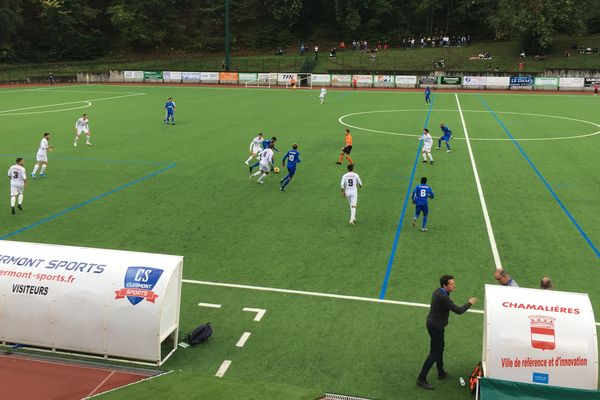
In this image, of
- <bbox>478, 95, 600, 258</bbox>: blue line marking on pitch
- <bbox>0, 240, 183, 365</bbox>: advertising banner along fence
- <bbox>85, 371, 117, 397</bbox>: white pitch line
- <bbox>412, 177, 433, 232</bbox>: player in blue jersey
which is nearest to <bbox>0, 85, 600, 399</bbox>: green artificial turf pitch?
<bbox>478, 95, 600, 258</bbox>: blue line marking on pitch

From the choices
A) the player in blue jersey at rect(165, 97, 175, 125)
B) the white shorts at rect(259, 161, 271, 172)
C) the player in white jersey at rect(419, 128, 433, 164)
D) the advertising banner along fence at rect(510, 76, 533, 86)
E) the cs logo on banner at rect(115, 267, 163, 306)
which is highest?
the advertising banner along fence at rect(510, 76, 533, 86)

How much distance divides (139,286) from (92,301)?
3.06ft

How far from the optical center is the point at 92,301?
991cm

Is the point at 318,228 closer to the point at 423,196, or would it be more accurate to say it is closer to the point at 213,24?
the point at 423,196

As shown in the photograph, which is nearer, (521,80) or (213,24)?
(521,80)

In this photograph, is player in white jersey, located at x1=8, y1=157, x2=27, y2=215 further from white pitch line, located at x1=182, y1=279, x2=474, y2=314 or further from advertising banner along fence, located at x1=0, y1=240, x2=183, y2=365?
advertising banner along fence, located at x1=0, y1=240, x2=183, y2=365

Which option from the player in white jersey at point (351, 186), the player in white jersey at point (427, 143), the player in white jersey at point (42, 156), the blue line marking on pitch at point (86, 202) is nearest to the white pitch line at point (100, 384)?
the blue line marking on pitch at point (86, 202)

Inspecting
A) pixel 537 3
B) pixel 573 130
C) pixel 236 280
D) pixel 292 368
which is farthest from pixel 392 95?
pixel 292 368

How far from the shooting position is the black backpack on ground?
10.6 m

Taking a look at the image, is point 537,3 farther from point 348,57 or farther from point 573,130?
point 573,130

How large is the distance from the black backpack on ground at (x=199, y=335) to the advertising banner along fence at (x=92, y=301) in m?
0.34

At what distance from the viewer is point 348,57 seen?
87.8m

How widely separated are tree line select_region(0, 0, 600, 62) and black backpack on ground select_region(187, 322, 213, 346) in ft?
285

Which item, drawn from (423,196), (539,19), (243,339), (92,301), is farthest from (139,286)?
(539,19)
